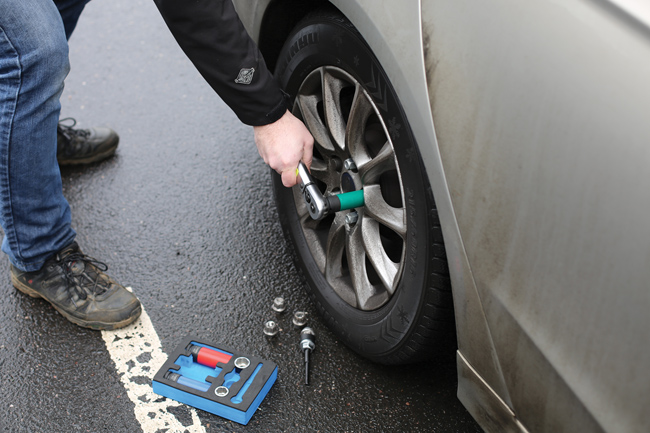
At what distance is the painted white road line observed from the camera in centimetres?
187

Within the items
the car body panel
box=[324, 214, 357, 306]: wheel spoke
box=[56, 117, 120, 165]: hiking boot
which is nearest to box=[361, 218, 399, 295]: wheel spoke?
box=[324, 214, 357, 306]: wheel spoke

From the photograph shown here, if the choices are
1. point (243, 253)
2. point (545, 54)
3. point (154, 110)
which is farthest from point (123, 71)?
point (545, 54)

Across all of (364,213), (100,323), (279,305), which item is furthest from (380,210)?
(100,323)

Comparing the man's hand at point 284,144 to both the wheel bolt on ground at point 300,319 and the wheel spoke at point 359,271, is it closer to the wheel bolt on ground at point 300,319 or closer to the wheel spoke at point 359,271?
the wheel spoke at point 359,271

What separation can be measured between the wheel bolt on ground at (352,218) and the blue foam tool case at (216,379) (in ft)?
1.75

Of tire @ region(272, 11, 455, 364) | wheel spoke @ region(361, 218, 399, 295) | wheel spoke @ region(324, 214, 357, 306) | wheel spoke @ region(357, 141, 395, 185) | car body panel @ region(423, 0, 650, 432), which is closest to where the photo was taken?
car body panel @ region(423, 0, 650, 432)

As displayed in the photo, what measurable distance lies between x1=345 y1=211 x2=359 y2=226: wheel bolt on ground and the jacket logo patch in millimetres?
550

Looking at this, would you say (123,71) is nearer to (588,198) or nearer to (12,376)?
(12,376)

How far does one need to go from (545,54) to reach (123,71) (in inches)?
128

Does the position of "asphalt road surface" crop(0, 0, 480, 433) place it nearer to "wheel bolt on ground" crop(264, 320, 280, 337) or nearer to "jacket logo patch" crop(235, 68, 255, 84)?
"wheel bolt on ground" crop(264, 320, 280, 337)

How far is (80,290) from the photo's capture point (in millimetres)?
2258

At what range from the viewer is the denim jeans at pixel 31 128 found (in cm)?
181

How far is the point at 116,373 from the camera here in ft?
6.70

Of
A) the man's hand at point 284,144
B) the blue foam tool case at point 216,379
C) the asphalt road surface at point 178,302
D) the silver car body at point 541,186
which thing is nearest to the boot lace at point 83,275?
the asphalt road surface at point 178,302
